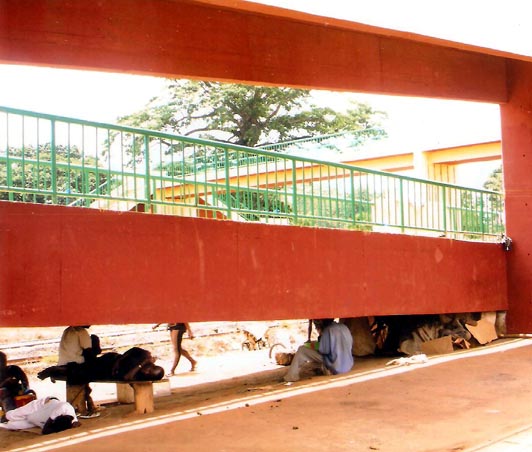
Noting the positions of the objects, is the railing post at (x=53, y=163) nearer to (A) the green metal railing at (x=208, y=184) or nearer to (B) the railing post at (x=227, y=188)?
(A) the green metal railing at (x=208, y=184)

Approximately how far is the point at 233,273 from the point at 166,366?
640 centimetres

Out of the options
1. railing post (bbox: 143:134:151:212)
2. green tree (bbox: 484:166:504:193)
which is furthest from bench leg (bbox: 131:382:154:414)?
green tree (bbox: 484:166:504:193)

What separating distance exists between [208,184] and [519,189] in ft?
22.1

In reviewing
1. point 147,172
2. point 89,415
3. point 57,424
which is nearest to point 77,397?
point 89,415

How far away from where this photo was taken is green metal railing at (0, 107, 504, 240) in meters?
7.77

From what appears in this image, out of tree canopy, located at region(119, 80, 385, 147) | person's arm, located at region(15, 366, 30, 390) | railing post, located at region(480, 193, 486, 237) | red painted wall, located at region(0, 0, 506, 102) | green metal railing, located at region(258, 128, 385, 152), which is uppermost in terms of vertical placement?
tree canopy, located at region(119, 80, 385, 147)

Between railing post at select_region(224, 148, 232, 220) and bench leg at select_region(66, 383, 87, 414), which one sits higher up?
railing post at select_region(224, 148, 232, 220)

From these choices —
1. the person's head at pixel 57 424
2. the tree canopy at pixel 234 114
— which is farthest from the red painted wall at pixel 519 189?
the tree canopy at pixel 234 114

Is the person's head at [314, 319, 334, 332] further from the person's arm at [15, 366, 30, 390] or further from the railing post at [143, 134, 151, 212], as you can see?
the person's arm at [15, 366, 30, 390]

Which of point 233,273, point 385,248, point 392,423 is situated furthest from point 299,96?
point 392,423

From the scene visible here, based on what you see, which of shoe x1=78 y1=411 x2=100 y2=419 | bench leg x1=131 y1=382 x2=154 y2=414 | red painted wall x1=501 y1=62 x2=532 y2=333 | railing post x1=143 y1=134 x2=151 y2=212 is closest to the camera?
railing post x1=143 y1=134 x2=151 y2=212

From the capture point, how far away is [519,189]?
44.5 feet

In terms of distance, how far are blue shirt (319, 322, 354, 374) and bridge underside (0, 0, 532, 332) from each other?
1.26 ft

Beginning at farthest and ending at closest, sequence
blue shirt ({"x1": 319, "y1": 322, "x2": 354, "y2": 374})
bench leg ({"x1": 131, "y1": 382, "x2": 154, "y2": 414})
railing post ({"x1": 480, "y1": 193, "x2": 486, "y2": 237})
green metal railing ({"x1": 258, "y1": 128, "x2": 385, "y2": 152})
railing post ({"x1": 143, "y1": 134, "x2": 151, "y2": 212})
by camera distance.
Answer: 1. green metal railing ({"x1": 258, "y1": 128, "x2": 385, "y2": 152})
2. railing post ({"x1": 480, "y1": 193, "x2": 486, "y2": 237})
3. blue shirt ({"x1": 319, "y1": 322, "x2": 354, "y2": 374})
4. bench leg ({"x1": 131, "y1": 382, "x2": 154, "y2": 414})
5. railing post ({"x1": 143, "y1": 134, "x2": 151, "y2": 212})
